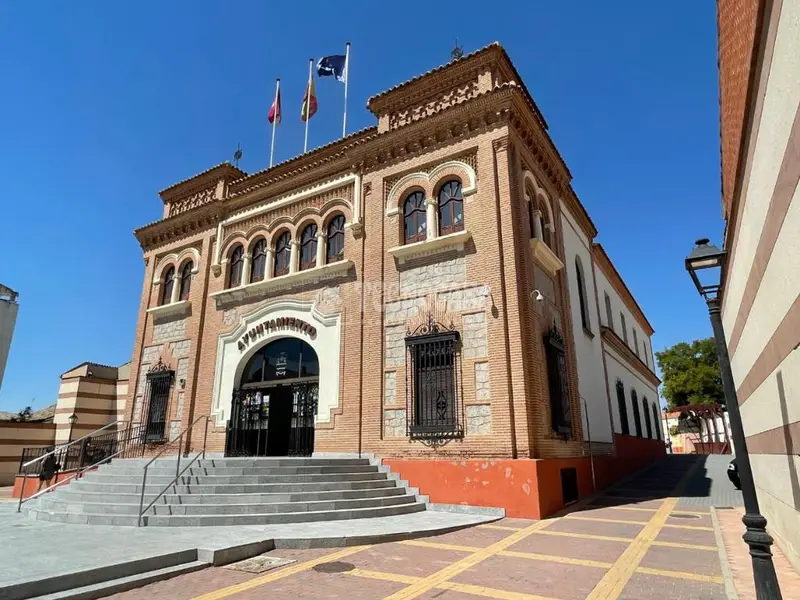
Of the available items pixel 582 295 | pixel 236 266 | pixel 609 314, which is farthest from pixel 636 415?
pixel 236 266

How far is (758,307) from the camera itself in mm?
5645

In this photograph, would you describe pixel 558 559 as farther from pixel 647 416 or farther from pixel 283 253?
pixel 647 416

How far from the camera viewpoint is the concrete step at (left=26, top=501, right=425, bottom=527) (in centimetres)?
812

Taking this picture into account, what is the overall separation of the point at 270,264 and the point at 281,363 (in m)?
3.18

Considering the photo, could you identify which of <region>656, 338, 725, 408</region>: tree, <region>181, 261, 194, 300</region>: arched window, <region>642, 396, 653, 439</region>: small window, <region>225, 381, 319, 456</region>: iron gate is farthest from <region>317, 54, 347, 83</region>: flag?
<region>656, 338, 725, 408</region>: tree

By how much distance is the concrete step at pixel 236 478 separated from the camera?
9555 millimetres

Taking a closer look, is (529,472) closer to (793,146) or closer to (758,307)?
(758,307)

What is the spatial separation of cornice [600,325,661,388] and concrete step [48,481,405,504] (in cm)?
1180

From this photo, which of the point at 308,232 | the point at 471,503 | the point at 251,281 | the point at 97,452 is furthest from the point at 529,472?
the point at 97,452

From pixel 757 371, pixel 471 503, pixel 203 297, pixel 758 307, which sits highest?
pixel 203 297

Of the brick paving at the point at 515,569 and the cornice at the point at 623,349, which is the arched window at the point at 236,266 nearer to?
the brick paving at the point at 515,569

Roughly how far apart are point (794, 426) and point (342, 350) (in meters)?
9.61

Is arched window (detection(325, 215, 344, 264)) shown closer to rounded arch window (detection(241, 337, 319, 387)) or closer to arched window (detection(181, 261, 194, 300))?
rounded arch window (detection(241, 337, 319, 387))

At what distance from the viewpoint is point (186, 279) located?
1730 centimetres
